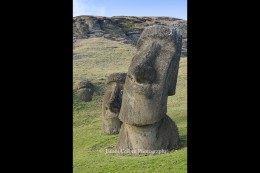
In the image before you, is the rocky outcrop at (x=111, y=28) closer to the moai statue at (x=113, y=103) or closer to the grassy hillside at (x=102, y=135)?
the grassy hillside at (x=102, y=135)

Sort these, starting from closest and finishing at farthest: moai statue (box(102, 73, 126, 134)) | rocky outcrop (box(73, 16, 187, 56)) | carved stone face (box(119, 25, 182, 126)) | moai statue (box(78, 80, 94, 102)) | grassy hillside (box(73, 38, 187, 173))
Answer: grassy hillside (box(73, 38, 187, 173)) < carved stone face (box(119, 25, 182, 126)) < moai statue (box(102, 73, 126, 134)) < moai statue (box(78, 80, 94, 102)) < rocky outcrop (box(73, 16, 187, 56))

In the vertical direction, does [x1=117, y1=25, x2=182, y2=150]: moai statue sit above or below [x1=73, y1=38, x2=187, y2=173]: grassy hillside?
above

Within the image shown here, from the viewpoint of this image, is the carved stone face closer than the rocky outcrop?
Yes

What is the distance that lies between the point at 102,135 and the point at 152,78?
475cm

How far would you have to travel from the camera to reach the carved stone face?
1256 cm

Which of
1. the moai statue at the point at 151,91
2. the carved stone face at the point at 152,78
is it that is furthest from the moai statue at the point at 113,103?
the carved stone face at the point at 152,78

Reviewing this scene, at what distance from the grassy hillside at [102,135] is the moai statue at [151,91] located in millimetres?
533

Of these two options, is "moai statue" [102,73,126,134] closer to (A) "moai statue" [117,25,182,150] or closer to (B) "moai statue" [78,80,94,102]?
(A) "moai statue" [117,25,182,150]

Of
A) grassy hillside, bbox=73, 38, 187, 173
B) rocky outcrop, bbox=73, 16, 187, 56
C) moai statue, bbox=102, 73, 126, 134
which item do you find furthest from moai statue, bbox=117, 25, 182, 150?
rocky outcrop, bbox=73, 16, 187, 56

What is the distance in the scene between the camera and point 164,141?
13086 mm

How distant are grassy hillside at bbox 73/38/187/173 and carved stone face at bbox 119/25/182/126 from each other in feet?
4.07

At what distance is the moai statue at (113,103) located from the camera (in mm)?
15844

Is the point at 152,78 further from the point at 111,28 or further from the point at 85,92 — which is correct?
the point at 111,28
